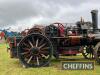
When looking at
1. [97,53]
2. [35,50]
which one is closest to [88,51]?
[97,53]

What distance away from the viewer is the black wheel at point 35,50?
14.8 meters

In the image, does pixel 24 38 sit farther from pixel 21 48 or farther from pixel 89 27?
pixel 89 27

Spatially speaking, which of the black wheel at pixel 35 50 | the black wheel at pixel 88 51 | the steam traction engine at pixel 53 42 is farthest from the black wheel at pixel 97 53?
the black wheel at pixel 35 50

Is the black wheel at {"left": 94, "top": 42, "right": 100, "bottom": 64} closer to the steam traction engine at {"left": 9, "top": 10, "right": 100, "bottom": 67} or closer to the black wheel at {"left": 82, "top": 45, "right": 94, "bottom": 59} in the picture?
the steam traction engine at {"left": 9, "top": 10, "right": 100, "bottom": 67}

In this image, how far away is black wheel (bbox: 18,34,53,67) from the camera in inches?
583

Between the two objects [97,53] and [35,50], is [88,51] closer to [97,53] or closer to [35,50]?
A: [97,53]

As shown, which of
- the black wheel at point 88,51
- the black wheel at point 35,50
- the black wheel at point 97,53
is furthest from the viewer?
the black wheel at point 88,51

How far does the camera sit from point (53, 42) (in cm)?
1576

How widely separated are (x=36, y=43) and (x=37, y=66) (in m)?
0.99

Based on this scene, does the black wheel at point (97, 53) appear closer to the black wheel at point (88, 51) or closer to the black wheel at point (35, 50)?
the black wheel at point (88, 51)

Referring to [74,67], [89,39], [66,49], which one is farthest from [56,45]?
[74,67]

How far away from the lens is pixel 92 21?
16.9 meters

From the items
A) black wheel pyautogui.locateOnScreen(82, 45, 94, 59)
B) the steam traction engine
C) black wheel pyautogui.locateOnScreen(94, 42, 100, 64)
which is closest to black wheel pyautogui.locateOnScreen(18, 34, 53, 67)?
the steam traction engine

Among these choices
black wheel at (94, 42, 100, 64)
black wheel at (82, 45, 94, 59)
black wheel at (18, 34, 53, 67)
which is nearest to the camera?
black wheel at (18, 34, 53, 67)
